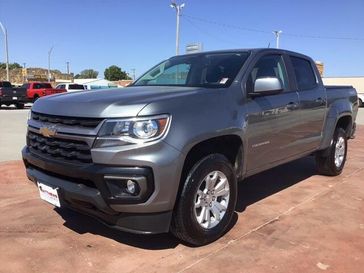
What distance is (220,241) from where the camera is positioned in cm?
427

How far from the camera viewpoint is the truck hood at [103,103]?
3.57 m

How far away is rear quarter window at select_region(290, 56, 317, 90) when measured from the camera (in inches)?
231

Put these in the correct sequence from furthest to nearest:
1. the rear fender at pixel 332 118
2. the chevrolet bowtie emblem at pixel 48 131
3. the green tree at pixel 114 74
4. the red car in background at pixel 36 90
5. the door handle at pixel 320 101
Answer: the green tree at pixel 114 74 < the red car in background at pixel 36 90 < the rear fender at pixel 332 118 < the door handle at pixel 320 101 < the chevrolet bowtie emblem at pixel 48 131

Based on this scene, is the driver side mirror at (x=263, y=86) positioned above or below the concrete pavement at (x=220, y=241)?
above

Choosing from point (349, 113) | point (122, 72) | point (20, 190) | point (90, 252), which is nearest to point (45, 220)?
point (90, 252)

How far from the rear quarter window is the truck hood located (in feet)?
6.87

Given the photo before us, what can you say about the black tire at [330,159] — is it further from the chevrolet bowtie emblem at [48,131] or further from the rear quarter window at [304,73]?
the chevrolet bowtie emblem at [48,131]

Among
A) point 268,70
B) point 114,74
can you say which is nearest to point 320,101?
point 268,70

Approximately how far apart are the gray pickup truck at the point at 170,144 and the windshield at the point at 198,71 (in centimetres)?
2

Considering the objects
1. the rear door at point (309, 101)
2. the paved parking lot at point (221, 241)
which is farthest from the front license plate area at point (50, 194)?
the rear door at point (309, 101)

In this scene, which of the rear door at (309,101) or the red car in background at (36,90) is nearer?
the rear door at (309,101)

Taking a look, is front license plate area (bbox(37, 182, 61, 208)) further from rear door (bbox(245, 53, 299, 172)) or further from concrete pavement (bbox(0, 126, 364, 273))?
rear door (bbox(245, 53, 299, 172))

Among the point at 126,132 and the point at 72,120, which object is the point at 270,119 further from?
the point at 72,120

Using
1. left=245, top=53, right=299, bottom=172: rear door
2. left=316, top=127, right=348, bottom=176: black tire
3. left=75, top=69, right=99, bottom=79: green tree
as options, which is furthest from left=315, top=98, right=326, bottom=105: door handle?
left=75, top=69, right=99, bottom=79: green tree
